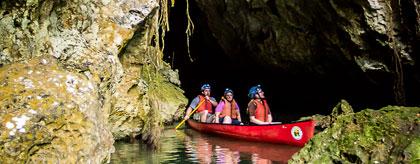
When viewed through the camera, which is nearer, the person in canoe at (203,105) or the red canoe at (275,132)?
the red canoe at (275,132)

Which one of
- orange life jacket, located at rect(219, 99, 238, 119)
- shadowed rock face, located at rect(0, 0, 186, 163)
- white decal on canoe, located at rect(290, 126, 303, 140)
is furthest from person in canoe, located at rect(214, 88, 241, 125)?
shadowed rock face, located at rect(0, 0, 186, 163)

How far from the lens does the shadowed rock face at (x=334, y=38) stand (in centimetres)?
1125

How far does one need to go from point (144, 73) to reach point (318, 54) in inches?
248

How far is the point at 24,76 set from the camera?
492cm

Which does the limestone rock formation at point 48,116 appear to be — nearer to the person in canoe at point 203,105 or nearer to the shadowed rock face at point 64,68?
the shadowed rock face at point 64,68

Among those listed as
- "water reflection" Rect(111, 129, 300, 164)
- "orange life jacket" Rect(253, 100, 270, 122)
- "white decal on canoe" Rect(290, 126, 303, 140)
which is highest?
"orange life jacket" Rect(253, 100, 270, 122)

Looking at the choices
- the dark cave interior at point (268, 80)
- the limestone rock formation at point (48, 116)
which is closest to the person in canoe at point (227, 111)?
the dark cave interior at point (268, 80)

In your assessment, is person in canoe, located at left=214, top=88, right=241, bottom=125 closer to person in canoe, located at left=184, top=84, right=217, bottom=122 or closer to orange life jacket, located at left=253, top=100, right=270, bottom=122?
person in canoe, located at left=184, top=84, right=217, bottom=122

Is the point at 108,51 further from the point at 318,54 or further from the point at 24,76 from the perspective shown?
the point at 318,54

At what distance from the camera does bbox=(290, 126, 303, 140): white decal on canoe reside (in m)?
10.8

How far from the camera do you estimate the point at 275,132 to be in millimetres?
11227

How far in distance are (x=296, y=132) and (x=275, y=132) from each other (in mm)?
553

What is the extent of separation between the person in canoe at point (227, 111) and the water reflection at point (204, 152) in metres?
1.19

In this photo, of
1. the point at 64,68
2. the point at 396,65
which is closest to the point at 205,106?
the point at 396,65
